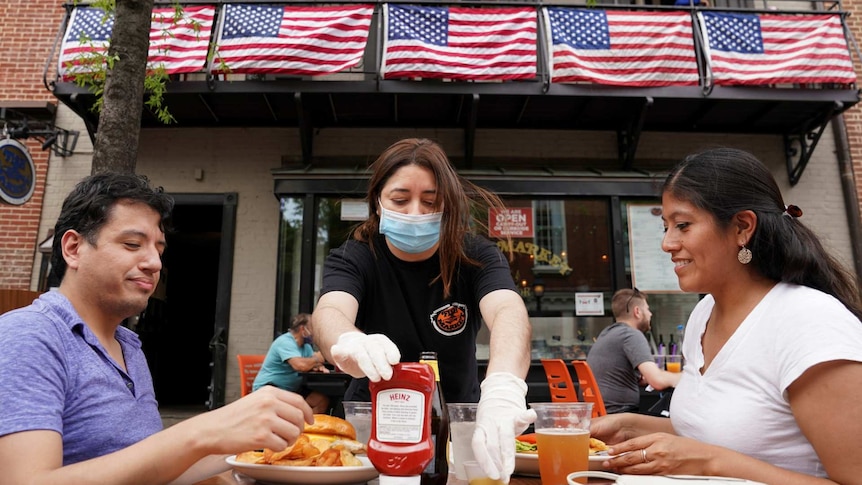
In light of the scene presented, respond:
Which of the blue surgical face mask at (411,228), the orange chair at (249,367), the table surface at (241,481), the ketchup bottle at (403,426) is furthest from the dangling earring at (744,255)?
the orange chair at (249,367)

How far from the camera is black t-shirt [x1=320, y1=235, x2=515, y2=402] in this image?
2.11 m

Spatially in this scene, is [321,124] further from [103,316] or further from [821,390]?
[821,390]

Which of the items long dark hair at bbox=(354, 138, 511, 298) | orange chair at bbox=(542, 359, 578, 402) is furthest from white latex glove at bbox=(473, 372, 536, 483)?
orange chair at bbox=(542, 359, 578, 402)

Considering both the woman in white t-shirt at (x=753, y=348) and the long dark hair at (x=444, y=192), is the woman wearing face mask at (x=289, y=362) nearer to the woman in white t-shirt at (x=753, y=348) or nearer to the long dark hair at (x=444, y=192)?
the long dark hair at (x=444, y=192)

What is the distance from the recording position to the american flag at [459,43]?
22.7 ft

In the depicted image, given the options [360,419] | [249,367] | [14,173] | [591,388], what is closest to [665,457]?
[360,419]

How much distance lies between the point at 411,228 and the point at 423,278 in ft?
0.96

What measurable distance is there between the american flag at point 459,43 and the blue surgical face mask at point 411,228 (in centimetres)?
528

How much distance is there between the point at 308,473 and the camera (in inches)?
49.1

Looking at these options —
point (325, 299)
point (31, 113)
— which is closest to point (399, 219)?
point (325, 299)

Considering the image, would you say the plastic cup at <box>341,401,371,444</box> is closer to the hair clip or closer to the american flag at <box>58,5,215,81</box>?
the hair clip

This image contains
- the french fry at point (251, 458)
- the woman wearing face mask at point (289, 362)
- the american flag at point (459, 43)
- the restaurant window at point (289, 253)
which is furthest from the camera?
the restaurant window at point (289, 253)

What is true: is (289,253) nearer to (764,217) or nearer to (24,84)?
(24,84)

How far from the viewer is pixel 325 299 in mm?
2008
